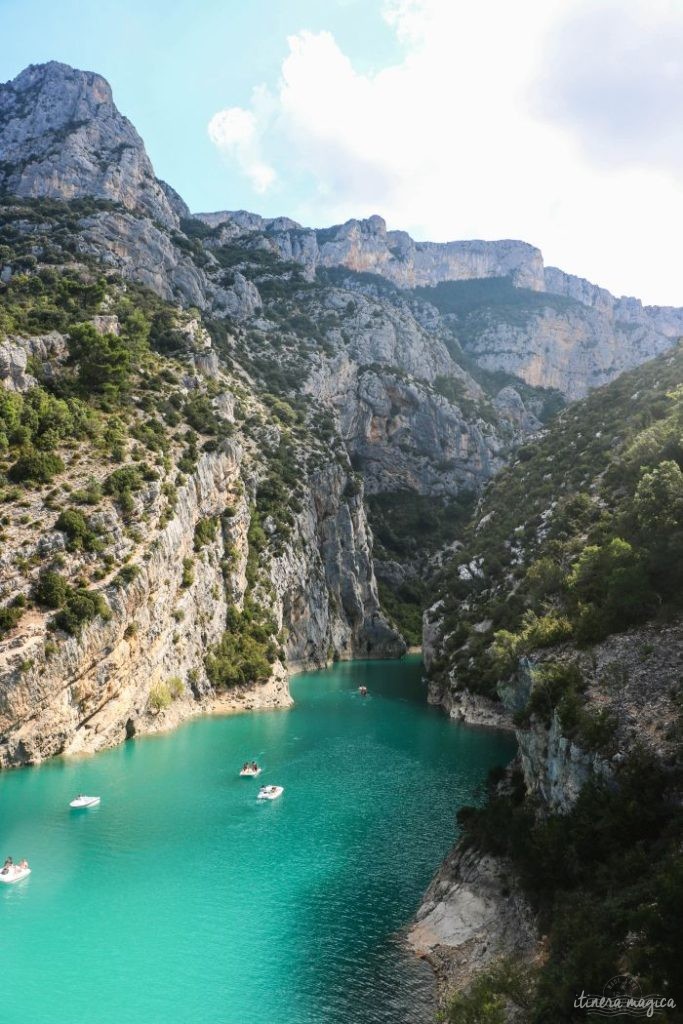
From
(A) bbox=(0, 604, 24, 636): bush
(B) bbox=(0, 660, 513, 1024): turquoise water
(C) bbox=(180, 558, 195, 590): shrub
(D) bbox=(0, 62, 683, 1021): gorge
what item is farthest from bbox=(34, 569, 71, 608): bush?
(C) bbox=(180, 558, 195, 590): shrub

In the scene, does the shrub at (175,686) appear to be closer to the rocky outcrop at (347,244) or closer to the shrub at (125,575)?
the shrub at (125,575)

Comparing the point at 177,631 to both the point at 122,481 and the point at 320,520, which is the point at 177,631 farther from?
the point at 320,520

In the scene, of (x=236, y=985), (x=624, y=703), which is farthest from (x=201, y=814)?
(x=624, y=703)

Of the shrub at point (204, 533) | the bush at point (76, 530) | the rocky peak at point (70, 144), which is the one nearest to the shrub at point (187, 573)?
the shrub at point (204, 533)

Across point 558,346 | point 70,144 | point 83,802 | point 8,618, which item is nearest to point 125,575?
point 8,618

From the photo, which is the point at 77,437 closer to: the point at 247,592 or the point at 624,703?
the point at 247,592

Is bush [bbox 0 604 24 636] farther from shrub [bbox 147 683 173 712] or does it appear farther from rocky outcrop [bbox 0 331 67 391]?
rocky outcrop [bbox 0 331 67 391]
